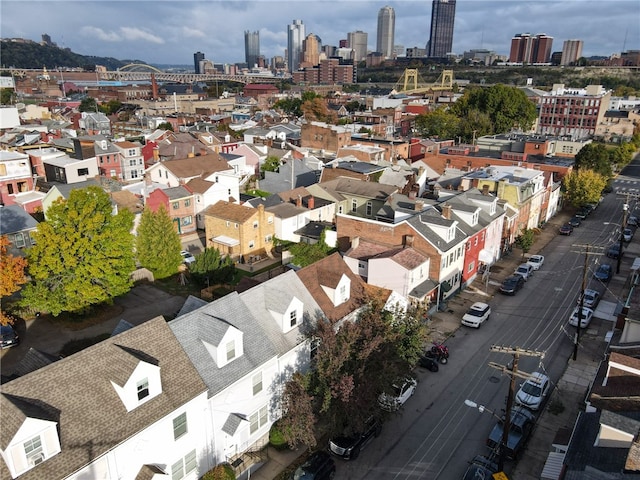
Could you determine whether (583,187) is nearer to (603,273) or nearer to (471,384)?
(603,273)

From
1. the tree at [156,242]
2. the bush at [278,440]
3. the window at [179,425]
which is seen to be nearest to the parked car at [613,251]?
the bush at [278,440]

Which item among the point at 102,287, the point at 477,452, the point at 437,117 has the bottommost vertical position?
the point at 477,452

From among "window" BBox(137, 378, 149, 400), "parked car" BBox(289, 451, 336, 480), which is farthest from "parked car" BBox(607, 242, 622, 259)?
"window" BBox(137, 378, 149, 400)

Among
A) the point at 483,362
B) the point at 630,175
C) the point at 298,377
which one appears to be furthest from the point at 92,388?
the point at 630,175

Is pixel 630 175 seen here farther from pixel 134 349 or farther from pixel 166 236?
pixel 134 349

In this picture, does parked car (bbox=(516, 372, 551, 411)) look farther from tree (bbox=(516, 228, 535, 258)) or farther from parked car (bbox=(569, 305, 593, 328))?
tree (bbox=(516, 228, 535, 258))

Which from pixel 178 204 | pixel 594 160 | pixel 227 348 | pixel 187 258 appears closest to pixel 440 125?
pixel 594 160

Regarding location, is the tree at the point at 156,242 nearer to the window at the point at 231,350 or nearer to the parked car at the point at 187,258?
the parked car at the point at 187,258

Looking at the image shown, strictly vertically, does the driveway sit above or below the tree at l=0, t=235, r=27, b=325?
below
